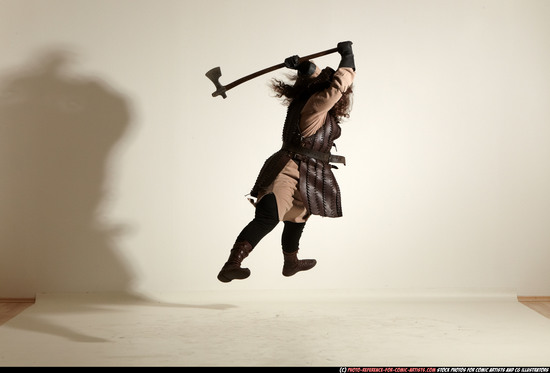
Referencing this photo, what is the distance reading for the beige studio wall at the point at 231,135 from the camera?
498 cm

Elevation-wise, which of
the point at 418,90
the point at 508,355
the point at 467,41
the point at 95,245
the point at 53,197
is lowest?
the point at 508,355

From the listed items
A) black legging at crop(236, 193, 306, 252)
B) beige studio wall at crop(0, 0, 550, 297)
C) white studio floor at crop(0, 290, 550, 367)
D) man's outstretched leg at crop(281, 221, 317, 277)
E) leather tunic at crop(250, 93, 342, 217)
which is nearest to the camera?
white studio floor at crop(0, 290, 550, 367)

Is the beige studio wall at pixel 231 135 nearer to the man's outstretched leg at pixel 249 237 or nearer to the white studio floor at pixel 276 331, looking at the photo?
the white studio floor at pixel 276 331

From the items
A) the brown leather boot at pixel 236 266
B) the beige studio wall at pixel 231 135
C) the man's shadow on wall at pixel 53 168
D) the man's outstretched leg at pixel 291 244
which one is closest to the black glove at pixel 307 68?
the man's outstretched leg at pixel 291 244

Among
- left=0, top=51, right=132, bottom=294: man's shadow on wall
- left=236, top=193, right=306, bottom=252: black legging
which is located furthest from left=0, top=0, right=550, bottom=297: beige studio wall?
left=236, top=193, right=306, bottom=252: black legging

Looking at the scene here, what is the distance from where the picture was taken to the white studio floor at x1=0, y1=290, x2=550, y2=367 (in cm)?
349

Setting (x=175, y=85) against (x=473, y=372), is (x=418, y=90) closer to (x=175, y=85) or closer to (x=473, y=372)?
(x=175, y=85)

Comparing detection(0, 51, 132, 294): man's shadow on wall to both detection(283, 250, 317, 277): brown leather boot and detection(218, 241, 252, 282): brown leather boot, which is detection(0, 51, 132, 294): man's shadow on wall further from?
detection(218, 241, 252, 282): brown leather boot

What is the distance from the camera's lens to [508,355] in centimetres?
360

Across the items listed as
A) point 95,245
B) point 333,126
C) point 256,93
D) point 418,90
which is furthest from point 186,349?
point 418,90

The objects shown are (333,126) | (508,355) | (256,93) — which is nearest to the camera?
(508,355)

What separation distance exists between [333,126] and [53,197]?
2.13 metres

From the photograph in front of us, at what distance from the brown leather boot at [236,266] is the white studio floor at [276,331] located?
0.36m

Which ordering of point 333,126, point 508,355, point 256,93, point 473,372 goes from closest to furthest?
1. point 473,372
2. point 508,355
3. point 333,126
4. point 256,93
